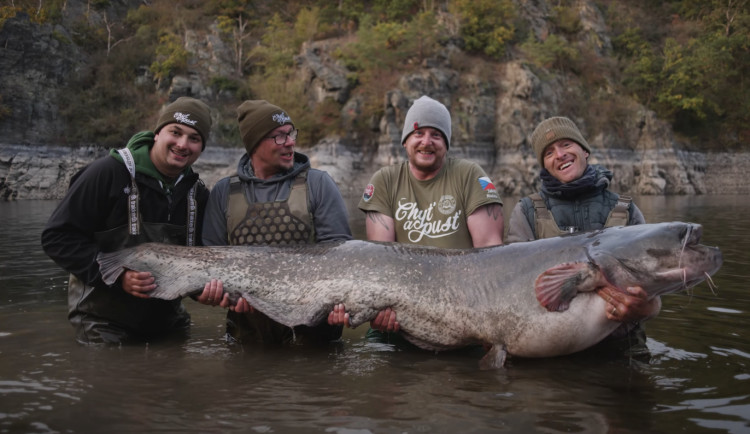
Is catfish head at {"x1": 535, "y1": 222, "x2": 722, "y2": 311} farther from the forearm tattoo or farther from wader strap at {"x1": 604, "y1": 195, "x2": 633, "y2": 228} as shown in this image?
the forearm tattoo

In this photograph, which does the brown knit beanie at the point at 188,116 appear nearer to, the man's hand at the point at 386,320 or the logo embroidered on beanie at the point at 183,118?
→ the logo embroidered on beanie at the point at 183,118

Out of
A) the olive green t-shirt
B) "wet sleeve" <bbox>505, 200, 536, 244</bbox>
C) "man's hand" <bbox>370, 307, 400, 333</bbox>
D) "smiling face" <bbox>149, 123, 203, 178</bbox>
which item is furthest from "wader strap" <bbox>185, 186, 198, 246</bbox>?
"wet sleeve" <bbox>505, 200, 536, 244</bbox>

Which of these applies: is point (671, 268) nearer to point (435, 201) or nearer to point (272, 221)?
point (435, 201)

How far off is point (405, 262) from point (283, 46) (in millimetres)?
45404

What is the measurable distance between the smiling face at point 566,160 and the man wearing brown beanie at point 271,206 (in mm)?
1856

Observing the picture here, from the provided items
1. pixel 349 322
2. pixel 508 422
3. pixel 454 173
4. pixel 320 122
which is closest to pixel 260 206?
pixel 349 322

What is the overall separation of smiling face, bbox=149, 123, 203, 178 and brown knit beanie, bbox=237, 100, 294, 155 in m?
0.43

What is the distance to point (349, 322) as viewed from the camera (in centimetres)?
437

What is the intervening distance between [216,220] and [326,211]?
0.99m

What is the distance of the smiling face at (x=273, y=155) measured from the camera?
16.9ft

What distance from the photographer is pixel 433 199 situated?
17.1 ft

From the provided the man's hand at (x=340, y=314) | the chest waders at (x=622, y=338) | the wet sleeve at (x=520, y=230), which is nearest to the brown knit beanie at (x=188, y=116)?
the man's hand at (x=340, y=314)

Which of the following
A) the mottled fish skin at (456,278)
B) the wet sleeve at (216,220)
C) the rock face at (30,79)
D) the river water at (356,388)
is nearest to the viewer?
the river water at (356,388)

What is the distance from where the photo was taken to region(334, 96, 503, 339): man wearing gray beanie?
5.10 m
